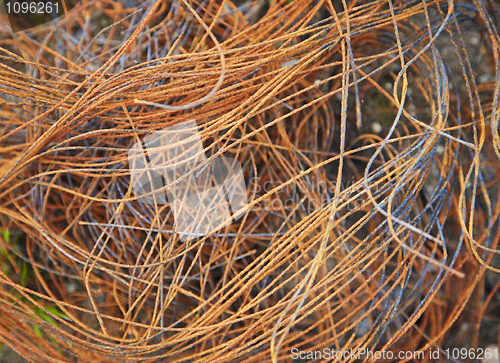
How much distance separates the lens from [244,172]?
3.51 feet

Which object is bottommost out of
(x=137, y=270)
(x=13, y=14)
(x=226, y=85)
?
(x=137, y=270)

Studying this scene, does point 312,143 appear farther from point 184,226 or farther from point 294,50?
point 184,226

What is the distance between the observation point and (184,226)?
98 cm

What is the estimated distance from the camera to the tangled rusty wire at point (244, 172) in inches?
35.3

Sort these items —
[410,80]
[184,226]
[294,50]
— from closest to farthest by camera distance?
[294,50]
[184,226]
[410,80]

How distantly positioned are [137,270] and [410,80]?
107 cm

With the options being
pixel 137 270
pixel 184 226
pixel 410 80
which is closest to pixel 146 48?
pixel 184 226

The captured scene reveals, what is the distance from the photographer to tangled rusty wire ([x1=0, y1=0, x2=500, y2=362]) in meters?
0.90

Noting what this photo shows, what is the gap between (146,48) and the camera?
3.64 feet

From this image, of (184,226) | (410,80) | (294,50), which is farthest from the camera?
(410,80)

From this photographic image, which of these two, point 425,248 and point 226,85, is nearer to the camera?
point 226,85

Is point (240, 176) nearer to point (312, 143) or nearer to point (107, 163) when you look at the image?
point (312, 143)

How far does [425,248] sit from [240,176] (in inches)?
25.4

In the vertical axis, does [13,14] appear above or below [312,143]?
above
